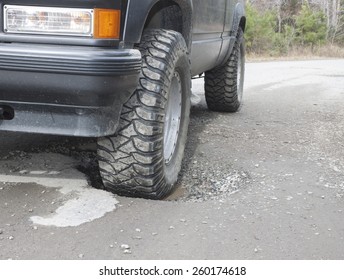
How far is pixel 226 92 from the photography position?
580cm

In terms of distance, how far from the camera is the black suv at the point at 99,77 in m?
A: 2.40

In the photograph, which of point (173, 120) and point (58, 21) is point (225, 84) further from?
point (58, 21)

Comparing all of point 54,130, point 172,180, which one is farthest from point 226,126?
point 54,130

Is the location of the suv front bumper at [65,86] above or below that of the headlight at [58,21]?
below

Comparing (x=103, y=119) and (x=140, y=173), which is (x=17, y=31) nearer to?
(x=103, y=119)

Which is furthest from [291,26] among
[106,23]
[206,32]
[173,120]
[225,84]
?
[106,23]

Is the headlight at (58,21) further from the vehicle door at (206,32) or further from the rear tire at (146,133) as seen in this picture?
the vehicle door at (206,32)

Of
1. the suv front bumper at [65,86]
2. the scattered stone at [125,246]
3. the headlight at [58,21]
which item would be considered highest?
the headlight at [58,21]

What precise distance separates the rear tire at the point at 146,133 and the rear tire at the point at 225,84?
2635 mm

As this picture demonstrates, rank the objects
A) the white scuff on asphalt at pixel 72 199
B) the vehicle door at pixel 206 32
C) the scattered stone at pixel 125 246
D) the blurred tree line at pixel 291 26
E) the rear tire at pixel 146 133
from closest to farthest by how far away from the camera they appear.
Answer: the scattered stone at pixel 125 246 → the white scuff on asphalt at pixel 72 199 → the rear tire at pixel 146 133 → the vehicle door at pixel 206 32 → the blurred tree line at pixel 291 26

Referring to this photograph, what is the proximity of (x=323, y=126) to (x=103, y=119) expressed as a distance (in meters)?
3.34

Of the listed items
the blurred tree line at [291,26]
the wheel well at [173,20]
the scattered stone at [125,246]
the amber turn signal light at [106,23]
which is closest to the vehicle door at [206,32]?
the wheel well at [173,20]

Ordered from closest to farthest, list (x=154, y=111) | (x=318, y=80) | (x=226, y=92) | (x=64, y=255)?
(x=64, y=255) → (x=154, y=111) → (x=226, y=92) → (x=318, y=80)

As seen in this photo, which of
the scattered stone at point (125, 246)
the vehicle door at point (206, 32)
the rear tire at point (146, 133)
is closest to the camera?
the scattered stone at point (125, 246)
